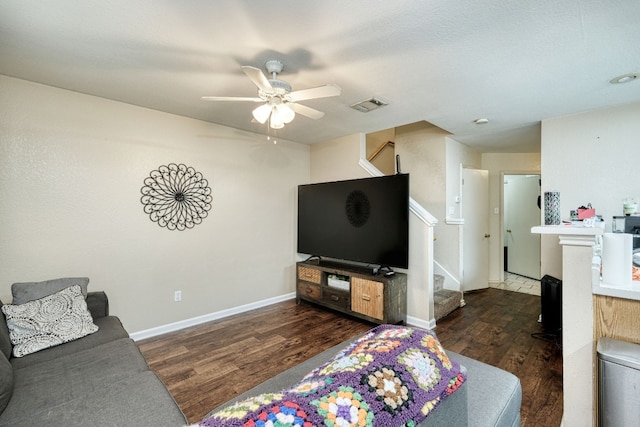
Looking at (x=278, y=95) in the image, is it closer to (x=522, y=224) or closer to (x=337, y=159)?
(x=337, y=159)

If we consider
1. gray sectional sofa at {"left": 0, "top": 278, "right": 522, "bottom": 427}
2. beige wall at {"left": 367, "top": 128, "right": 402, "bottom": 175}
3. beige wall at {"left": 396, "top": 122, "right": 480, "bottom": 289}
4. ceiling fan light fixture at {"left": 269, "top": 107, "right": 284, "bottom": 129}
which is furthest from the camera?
beige wall at {"left": 367, "top": 128, "right": 402, "bottom": 175}

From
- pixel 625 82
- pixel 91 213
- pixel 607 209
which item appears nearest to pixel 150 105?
pixel 91 213

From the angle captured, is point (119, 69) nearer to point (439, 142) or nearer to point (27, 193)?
point (27, 193)

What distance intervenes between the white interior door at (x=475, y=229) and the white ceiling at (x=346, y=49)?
1757mm

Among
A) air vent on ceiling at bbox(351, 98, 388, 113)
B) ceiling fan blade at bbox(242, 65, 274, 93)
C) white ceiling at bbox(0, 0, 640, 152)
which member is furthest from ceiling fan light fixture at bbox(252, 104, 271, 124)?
air vent on ceiling at bbox(351, 98, 388, 113)

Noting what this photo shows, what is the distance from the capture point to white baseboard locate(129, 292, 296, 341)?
2.97 metres

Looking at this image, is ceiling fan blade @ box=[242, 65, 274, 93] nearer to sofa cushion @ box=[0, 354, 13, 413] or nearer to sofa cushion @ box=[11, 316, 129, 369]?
sofa cushion @ box=[0, 354, 13, 413]

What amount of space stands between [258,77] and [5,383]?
199 cm

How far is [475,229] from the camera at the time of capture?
4.66 meters

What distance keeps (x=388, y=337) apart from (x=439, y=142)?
3797 millimetres

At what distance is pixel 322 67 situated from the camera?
6.95 ft

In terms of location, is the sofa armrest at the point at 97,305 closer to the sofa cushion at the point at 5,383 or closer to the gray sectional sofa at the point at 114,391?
the gray sectional sofa at the point at 114,391

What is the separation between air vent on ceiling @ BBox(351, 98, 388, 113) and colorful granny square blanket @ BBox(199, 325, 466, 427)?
2399mm

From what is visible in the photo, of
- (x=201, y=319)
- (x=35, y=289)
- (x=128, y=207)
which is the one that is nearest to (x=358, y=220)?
(x=201, y=319)
